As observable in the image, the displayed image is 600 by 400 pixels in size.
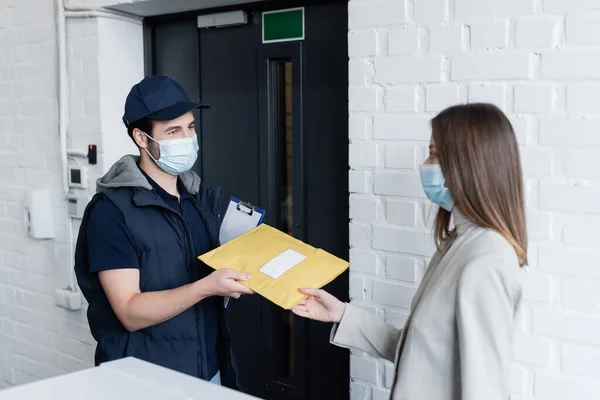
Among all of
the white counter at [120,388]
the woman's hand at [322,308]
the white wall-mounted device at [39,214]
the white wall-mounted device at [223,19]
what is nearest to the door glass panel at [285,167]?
the white wall-mounted device at [223,19]

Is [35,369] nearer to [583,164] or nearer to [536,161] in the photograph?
[536,161]

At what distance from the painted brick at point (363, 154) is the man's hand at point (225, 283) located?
60 centimetres

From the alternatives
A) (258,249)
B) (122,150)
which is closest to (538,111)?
(258,249)

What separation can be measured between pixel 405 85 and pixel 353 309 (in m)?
0.68

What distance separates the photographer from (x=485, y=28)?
162 centimetres

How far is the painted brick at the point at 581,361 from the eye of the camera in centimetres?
152

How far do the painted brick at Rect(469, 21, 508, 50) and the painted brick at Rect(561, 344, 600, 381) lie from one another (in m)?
0.80

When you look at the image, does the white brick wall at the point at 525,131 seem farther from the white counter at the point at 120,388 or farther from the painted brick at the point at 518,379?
the white counter at the point at 120,388

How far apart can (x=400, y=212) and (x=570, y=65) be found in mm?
611

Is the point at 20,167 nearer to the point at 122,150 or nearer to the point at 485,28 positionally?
the point at 122,150

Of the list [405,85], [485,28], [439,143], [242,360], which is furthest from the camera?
[242,360]

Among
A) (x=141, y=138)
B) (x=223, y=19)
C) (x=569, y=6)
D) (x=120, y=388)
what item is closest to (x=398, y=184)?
(x=569, y=6)

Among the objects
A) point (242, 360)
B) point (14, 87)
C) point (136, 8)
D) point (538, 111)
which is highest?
point (136, 8)

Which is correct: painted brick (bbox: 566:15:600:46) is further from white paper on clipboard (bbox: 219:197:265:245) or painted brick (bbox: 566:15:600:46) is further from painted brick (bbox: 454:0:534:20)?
Answer: white paper on clipboard (bbox: 219:197:265:245)
